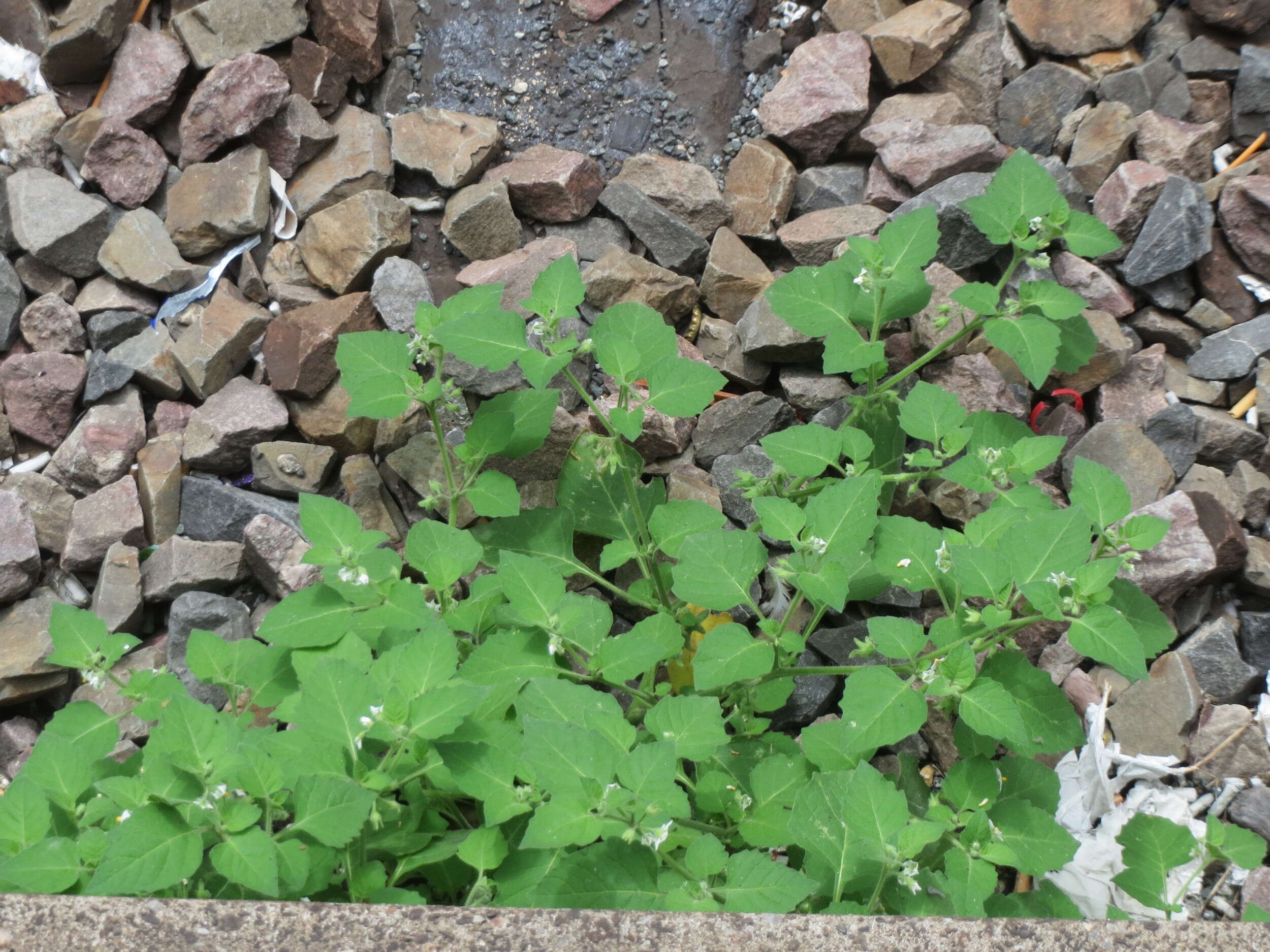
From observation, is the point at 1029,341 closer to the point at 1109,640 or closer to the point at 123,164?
the point at 1109,640

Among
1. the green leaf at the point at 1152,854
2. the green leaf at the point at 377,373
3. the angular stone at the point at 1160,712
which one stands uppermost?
the green leaf at the point at 377,373

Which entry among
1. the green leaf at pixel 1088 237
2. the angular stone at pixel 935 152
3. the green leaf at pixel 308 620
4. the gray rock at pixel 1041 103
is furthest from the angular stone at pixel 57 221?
the gray rock at pixel 1041 103

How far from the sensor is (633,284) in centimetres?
310

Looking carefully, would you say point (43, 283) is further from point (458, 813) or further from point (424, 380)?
point (458, 813)

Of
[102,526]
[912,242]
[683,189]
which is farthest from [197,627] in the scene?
[912,242]

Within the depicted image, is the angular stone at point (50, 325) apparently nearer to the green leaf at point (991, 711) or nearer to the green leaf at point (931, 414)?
the green leaf at point (931, 414)

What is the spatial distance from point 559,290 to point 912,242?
3.09 ft

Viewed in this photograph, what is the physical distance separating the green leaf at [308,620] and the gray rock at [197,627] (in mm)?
640

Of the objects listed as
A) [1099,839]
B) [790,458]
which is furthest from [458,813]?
[1099,839]

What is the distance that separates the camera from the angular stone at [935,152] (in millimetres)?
3277

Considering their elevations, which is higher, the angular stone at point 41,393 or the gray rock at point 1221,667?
the angular stone at point 41,393

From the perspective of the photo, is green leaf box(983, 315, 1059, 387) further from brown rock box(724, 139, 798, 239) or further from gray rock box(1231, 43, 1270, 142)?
gray rock box(1231, 43, 1270, 142)

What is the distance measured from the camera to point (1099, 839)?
240cm

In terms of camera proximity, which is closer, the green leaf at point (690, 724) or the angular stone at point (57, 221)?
the green leaf at point (690, 724)
